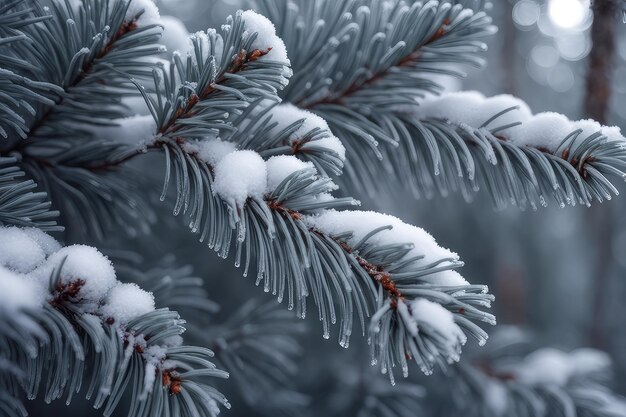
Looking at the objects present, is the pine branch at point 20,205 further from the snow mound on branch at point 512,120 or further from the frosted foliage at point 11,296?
the snow mound on branch at point 512,120

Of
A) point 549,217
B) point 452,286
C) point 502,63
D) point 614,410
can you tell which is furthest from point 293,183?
point 549,217

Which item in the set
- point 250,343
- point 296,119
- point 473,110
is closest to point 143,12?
point 296,119

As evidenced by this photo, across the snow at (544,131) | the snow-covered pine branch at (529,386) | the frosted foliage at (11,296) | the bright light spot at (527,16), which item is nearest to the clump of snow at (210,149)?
the frosted foliage at (11,296)

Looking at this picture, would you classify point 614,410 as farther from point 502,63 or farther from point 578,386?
point 502,63

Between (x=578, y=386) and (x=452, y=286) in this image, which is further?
(x=578, y=386)

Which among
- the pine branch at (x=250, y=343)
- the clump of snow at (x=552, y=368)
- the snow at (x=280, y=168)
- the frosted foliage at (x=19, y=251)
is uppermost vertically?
the snow at (x=280, y=168)

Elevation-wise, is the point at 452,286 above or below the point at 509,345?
above

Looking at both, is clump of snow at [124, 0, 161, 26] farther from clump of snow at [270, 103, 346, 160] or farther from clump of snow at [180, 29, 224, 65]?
clump of snow at [270, 103, 346, 160]
